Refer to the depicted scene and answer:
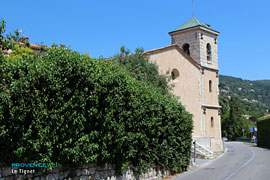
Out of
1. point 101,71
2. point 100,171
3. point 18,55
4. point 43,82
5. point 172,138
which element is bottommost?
point 100,171

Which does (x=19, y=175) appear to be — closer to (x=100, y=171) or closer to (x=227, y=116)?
(x=100, y=171)

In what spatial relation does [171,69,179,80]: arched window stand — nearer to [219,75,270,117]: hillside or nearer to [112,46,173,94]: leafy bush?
[112,46,173,94]: leafy bush

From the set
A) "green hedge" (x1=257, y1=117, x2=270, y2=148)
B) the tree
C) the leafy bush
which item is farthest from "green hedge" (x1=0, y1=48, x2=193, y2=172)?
the tree

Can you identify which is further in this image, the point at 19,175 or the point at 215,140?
the point at 215,140

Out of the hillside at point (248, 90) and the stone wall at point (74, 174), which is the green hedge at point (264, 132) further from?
the hillside at point (248, 90)

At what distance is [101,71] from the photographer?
8.36 m

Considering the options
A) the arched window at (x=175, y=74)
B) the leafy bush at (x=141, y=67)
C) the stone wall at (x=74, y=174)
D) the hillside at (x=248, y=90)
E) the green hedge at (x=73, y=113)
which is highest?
the hillside at (x=248, y=90)

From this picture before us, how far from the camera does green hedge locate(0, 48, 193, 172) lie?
619cm

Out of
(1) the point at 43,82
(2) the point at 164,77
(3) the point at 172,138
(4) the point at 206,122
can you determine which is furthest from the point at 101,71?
→ (4) the point at 206,122

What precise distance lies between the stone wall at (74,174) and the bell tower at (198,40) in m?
19.1

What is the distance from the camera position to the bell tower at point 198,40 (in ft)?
92.7

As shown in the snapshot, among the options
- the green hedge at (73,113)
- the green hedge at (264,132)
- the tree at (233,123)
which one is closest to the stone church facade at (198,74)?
the green hedge at (264,132)

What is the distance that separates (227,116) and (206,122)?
52.6 m

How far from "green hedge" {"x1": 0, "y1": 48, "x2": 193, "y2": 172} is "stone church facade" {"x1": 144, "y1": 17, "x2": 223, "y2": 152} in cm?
1464
